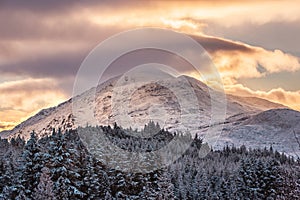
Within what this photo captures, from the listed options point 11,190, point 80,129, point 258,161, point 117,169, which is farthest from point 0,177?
point 258,161

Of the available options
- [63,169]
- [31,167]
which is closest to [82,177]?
[63,169]

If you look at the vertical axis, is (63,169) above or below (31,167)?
below

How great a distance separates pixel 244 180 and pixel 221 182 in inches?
495

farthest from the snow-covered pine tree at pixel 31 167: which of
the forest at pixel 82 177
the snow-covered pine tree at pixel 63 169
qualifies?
the snow-covered pine tree at pixel 63 169

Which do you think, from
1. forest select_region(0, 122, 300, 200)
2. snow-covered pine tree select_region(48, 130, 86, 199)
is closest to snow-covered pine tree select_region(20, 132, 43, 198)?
forest select_region(0, 122, 300, 200)

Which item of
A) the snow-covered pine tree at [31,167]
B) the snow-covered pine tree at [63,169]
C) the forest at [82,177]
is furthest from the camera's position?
the snow-covered pine tree at [63,169]

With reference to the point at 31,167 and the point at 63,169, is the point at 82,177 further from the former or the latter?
the point at 31,167

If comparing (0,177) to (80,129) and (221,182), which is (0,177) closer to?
(80,129)

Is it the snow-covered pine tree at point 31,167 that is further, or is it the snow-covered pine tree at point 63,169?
the snow-covered pine tree at point 63,169

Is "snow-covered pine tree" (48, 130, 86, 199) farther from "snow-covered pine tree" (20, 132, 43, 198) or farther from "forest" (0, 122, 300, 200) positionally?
"snow-covered pine tree" (20, 132, 43, 198)

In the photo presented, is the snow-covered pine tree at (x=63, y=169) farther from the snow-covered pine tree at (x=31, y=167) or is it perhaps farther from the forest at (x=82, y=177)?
the snow-covered pine tree at (x=31, y=167)

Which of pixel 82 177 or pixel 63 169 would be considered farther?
pixel 82 177

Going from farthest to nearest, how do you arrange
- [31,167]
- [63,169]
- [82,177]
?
[82,177] → [31,167] → [63,169]

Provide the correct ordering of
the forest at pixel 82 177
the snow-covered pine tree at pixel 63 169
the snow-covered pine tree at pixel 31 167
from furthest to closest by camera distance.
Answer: the snow-covered pine tree at pixel 63 169 → the snow-covered pine tree at pixel 31 167 → the forest at pixel 82 177
